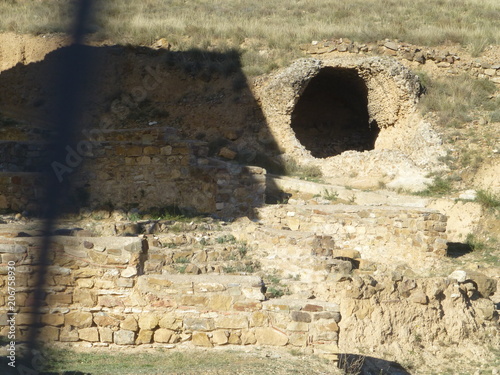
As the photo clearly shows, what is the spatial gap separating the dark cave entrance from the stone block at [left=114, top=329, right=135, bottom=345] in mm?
16713

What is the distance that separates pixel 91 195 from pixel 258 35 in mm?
11803

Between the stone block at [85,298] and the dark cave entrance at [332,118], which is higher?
the dark cave entrance at [332,118]

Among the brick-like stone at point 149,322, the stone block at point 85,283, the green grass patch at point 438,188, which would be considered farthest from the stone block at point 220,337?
the green grass patch at point 438,188

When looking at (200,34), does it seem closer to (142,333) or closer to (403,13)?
(403,13)

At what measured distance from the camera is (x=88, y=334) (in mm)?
7062

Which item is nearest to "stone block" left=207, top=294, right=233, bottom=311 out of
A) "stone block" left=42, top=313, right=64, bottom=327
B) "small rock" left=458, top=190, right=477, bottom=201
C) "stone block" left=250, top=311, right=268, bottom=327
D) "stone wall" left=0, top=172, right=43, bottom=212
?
"stone block" left=250, top=311, right=268, bottom=327

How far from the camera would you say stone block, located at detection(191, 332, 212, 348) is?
23.0 ft

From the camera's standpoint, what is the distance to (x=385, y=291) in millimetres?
8766

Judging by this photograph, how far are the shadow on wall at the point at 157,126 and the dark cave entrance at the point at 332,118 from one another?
2965 millimetres

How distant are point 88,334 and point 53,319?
0.34 meters

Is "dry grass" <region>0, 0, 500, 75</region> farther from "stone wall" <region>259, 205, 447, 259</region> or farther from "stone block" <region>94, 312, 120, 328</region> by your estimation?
"stone block" <region>94, 312, 120, 328</region>

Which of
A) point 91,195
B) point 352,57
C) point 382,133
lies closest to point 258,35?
point 352,57

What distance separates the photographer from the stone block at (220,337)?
23.0 ft

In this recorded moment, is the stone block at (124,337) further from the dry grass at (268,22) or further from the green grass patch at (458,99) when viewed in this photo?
the dry grass at (268,22)
